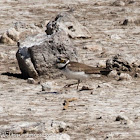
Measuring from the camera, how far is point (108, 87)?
11312 millimetres

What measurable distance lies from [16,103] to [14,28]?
5897 millimetres

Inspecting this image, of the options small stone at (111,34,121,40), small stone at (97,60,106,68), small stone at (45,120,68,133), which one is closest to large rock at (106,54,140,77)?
Result: small stone at (97,60,106,68)

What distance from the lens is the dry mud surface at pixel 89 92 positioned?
8.79 metres

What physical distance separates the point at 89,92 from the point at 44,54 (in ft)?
4.90

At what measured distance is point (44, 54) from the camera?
1207 centimetres

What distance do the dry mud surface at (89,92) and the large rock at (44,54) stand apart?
10.9 inches

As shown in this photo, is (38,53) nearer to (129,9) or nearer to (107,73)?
(107,73)

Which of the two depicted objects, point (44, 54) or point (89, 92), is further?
point (44, 54)

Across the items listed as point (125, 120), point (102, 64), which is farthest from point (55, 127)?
point (102, 64)

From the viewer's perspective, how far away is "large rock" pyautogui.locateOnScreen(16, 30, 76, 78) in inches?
475

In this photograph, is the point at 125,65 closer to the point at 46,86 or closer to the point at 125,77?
the point at 125,77

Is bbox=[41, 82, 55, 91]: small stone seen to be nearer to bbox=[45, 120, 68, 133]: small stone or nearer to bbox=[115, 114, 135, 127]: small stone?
bbox=[115, 114, 135, 127]: small stone

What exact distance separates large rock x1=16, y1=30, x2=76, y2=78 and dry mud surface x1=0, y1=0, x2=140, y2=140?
278mm

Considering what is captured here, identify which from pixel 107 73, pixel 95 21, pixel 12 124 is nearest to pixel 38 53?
pixel 107 73
